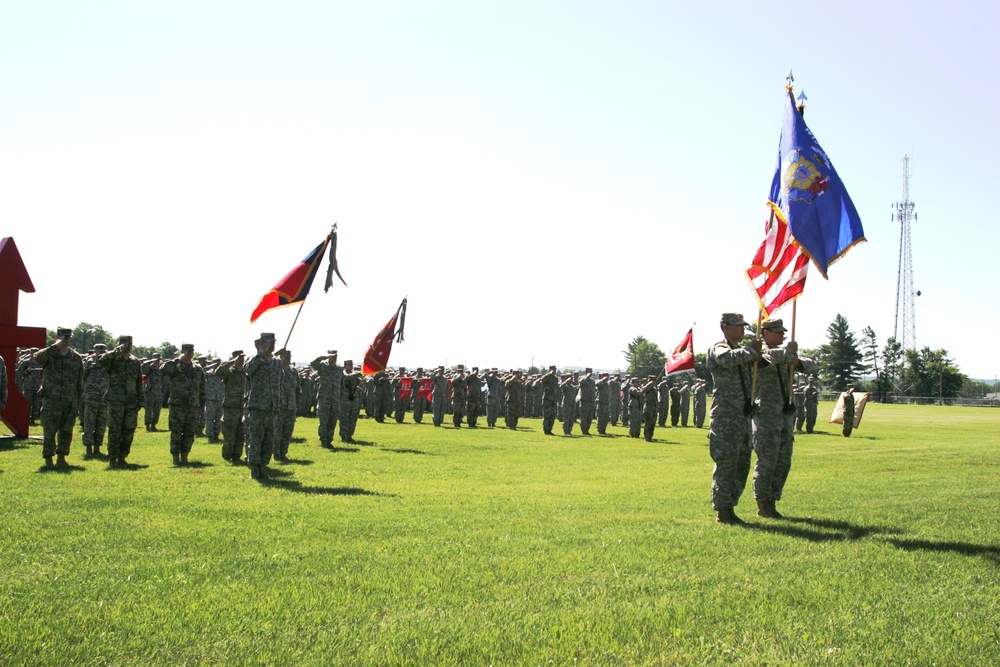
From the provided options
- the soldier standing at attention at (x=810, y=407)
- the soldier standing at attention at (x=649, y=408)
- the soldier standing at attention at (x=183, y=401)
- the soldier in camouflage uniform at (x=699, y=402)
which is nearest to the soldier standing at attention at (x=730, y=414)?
the soldier standing at attention at (x=183, y=401)

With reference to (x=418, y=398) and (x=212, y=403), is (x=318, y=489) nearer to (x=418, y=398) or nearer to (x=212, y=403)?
(x=212, y=403)

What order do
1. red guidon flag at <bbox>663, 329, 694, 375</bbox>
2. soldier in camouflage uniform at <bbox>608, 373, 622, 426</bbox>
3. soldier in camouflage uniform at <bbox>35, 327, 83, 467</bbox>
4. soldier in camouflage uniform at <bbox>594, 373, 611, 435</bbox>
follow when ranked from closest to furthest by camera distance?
1. soldier in camouflage uniform at <bbox>35, 327, 83, 467</bbox>
2. red guidon flag at <bbox>663, 329, 694, 375</bbox>
3. soldier in camouflage uniform at <bbox>594, 373, 611, 435</bbox>
4. soldier in camouflage uniform at <bbox>608, 373, 622, 426</bbox>

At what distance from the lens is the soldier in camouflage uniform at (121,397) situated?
523 inches

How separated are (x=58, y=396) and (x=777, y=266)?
1098 centimetres

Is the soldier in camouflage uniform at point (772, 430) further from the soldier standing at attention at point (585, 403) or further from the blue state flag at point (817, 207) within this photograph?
the soldier standing at attention at point (585, 403)

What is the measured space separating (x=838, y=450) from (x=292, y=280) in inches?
554

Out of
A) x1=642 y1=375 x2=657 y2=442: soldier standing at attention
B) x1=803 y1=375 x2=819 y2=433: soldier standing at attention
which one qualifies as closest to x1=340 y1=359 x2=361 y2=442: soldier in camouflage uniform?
x1=642 y1=375 x2=657 y2=442: soldier standing at attention

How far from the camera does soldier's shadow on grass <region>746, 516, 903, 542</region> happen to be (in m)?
7.57

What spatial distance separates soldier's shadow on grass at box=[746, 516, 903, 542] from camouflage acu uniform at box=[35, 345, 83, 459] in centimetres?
1049

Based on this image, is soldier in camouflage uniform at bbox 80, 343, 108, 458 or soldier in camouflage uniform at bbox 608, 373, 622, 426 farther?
soldier in camouflage uniform at bbox 608, 373, 622, 426

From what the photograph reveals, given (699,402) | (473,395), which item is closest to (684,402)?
(699,402)

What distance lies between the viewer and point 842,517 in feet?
29.0

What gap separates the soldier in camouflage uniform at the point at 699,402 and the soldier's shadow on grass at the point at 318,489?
21.4 m

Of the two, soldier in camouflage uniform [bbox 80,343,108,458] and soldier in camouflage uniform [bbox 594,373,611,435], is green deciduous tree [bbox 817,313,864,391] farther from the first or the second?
soldier in camouflage uniform [bbox 80,343,108,458]
